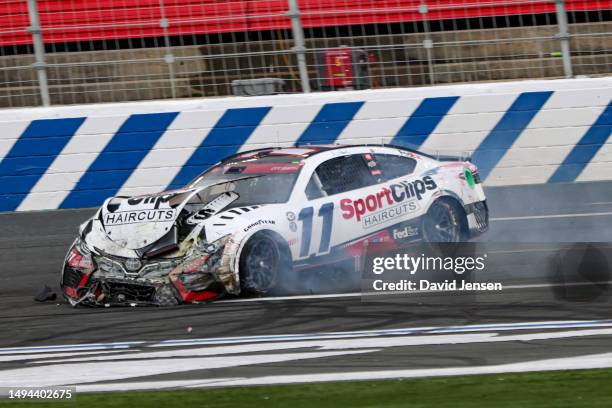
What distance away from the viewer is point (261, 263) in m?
9.95

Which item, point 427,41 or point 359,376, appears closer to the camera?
point 359,376

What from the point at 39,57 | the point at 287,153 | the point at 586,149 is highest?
the point at 39,57

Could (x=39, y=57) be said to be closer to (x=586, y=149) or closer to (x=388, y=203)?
(x=388, y=203)

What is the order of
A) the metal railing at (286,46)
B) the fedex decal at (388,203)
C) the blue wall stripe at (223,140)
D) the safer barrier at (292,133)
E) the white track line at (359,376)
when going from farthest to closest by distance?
1. the metal railing at (286,46)
2. the blue wall stripe at (223,140)
3. the safer barrier at (292,133)
4. the fedex decal at (388,203)
5. the white track line at (359,376)

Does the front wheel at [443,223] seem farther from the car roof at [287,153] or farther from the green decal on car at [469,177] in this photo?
the car roof at [287,153]

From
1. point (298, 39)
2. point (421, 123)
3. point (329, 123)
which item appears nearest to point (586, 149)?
point (421, 123)

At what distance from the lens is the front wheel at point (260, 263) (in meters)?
9.82

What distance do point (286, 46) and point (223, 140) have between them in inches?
64.9

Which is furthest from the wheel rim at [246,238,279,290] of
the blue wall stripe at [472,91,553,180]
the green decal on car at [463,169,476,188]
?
the blue wall stripe at [472,91,553,180]

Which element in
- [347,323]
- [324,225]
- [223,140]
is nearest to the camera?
[347,323]

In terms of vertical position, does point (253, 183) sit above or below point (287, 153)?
below

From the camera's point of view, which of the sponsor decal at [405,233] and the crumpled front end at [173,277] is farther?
the sponsor decal at [405,233]

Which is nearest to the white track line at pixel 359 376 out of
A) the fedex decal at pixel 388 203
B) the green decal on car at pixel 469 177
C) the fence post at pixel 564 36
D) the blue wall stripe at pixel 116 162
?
the fedex decal at pixel 388 203

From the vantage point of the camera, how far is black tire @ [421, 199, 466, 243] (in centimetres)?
1130
